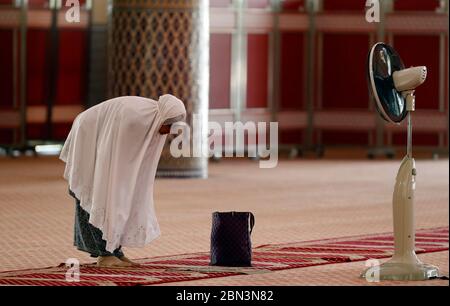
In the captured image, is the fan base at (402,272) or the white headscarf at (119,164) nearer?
the fan base at (402,272)

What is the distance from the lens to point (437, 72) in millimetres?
14164

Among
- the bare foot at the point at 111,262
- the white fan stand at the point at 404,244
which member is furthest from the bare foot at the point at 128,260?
the white fan stand at the point at 404,244

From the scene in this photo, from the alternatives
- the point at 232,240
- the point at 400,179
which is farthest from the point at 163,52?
the point at 400,179

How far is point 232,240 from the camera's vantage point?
595 cm

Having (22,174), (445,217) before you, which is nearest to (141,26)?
(22,174)

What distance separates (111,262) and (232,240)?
61 cm

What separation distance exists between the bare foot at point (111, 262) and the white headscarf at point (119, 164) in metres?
0.11

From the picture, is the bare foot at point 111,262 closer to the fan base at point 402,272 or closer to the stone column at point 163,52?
the fan base at point 402,272

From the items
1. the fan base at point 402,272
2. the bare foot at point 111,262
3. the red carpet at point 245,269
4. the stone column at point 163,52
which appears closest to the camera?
the red carpet at point 245,269

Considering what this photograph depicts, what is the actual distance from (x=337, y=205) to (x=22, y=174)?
3.65m

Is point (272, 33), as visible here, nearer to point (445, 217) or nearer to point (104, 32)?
point (104, 32)

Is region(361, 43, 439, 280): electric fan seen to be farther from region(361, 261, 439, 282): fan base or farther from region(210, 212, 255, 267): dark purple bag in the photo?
region(210, 212, 255, 267): dark purple bag

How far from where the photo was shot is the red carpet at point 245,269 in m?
5.48

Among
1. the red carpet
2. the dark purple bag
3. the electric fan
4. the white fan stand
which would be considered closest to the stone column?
the red carpet
